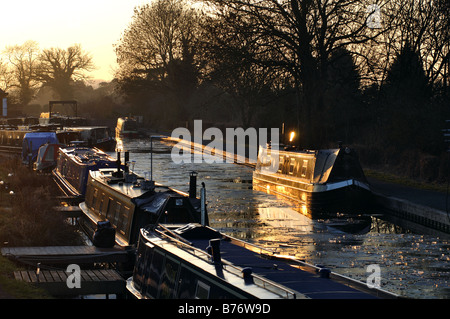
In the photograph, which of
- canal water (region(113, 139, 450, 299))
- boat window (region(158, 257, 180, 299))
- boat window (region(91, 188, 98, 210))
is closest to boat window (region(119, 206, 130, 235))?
canal water (region(113, 139, 450, 299))

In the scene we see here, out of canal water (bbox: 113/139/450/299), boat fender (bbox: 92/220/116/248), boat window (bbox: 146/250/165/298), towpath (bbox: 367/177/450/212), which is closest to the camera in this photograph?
boat window (bbox: 146/250/165/298)

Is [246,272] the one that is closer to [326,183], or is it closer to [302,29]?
[326,183]

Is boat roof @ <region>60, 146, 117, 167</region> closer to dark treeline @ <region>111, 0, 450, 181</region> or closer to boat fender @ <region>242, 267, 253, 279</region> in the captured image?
dark treeline @ <region>111, 0, 450, 181</region>

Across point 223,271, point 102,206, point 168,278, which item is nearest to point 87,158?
point 102,206

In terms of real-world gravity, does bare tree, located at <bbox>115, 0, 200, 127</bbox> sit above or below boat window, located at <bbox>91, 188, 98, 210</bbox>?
above

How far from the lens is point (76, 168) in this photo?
86.9 ft

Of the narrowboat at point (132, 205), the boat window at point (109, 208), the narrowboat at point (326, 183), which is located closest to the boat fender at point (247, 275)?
the narrowboat at point (132, 205)

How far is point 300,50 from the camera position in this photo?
33.2 metres

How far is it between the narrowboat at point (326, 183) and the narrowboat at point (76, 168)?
6.91 m

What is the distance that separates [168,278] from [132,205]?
5327mm

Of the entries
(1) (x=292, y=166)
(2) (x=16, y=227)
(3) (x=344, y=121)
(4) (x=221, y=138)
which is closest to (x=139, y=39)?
(4) (x=221, y=138)

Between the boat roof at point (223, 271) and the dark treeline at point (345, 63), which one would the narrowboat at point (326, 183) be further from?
the boat roof at point (223, 271)

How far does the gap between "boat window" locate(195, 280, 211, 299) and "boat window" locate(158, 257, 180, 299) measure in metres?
0.86

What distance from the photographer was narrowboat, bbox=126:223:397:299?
8.01m
